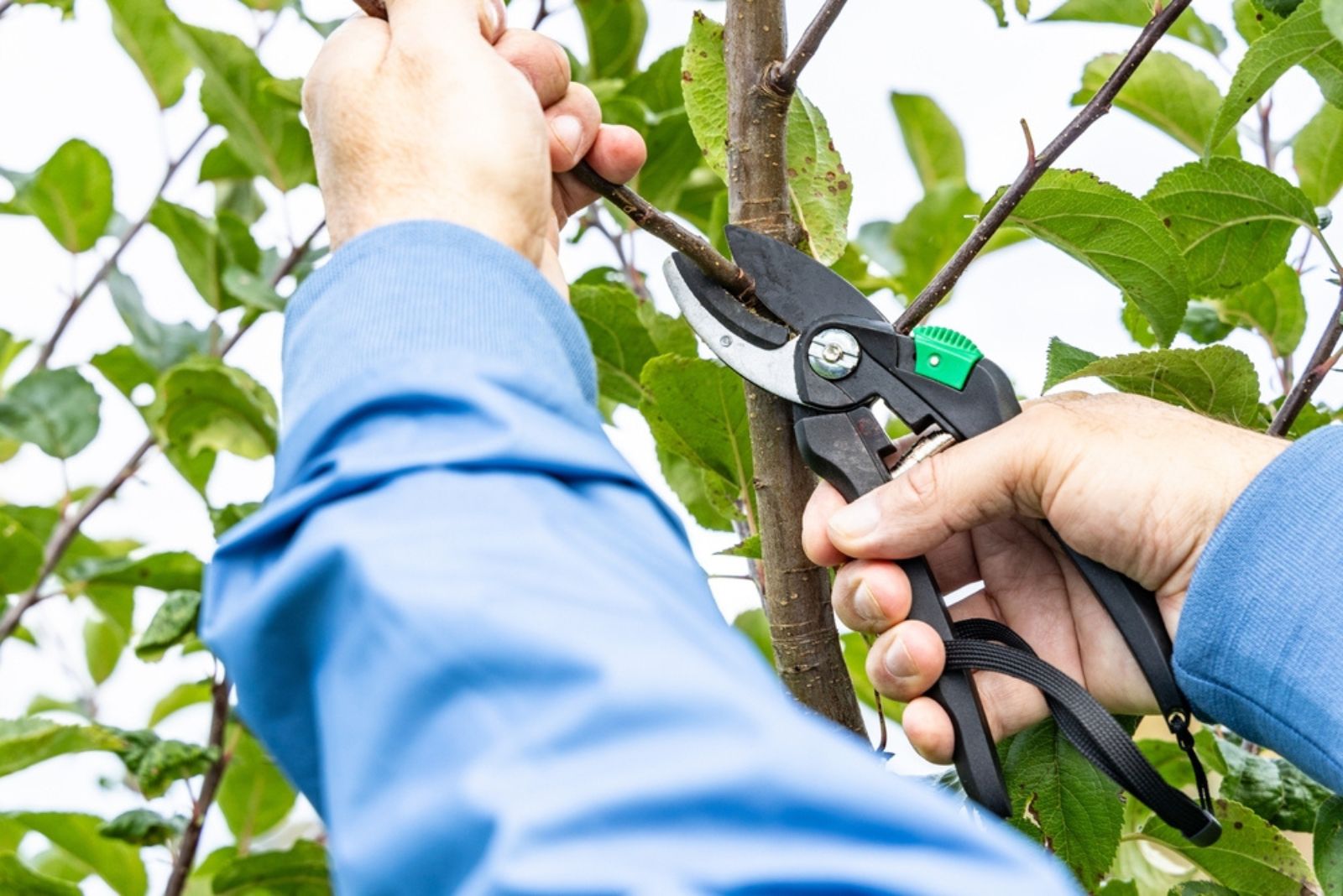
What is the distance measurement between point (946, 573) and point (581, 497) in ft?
1.69

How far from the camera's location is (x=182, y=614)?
121 centimetres

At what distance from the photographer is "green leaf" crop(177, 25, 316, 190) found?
1311 mm

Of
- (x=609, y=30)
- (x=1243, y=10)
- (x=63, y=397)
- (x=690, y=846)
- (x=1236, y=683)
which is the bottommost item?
(x=1236, y=683)

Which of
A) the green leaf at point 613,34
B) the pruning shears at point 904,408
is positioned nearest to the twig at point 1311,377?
the pruning shears at point 904,408

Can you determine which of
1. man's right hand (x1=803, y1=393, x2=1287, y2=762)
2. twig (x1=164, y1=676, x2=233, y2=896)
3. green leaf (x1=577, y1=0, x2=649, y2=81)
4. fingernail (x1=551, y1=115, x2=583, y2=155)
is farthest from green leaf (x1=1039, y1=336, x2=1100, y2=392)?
twig (x1=164, y1=676, x2=233, y2=896)

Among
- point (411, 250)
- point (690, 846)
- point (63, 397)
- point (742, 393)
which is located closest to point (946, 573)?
point (742, 393)

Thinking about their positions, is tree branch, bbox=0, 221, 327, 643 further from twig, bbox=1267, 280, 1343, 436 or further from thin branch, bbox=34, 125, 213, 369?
twig, bbox=1267, 280, 1343, 436

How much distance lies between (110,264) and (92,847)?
60cm

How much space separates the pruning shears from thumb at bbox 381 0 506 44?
0.19m

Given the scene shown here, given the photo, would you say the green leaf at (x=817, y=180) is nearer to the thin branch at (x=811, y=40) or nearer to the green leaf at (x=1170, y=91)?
the thin branch at (x=811, y=40)

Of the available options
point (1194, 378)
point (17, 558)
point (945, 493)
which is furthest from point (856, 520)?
point (17, 558)

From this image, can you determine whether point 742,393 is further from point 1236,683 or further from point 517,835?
point 517,835

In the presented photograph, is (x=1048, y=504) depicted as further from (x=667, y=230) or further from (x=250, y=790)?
(x=250, y=790)

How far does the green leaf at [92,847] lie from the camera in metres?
1.30
